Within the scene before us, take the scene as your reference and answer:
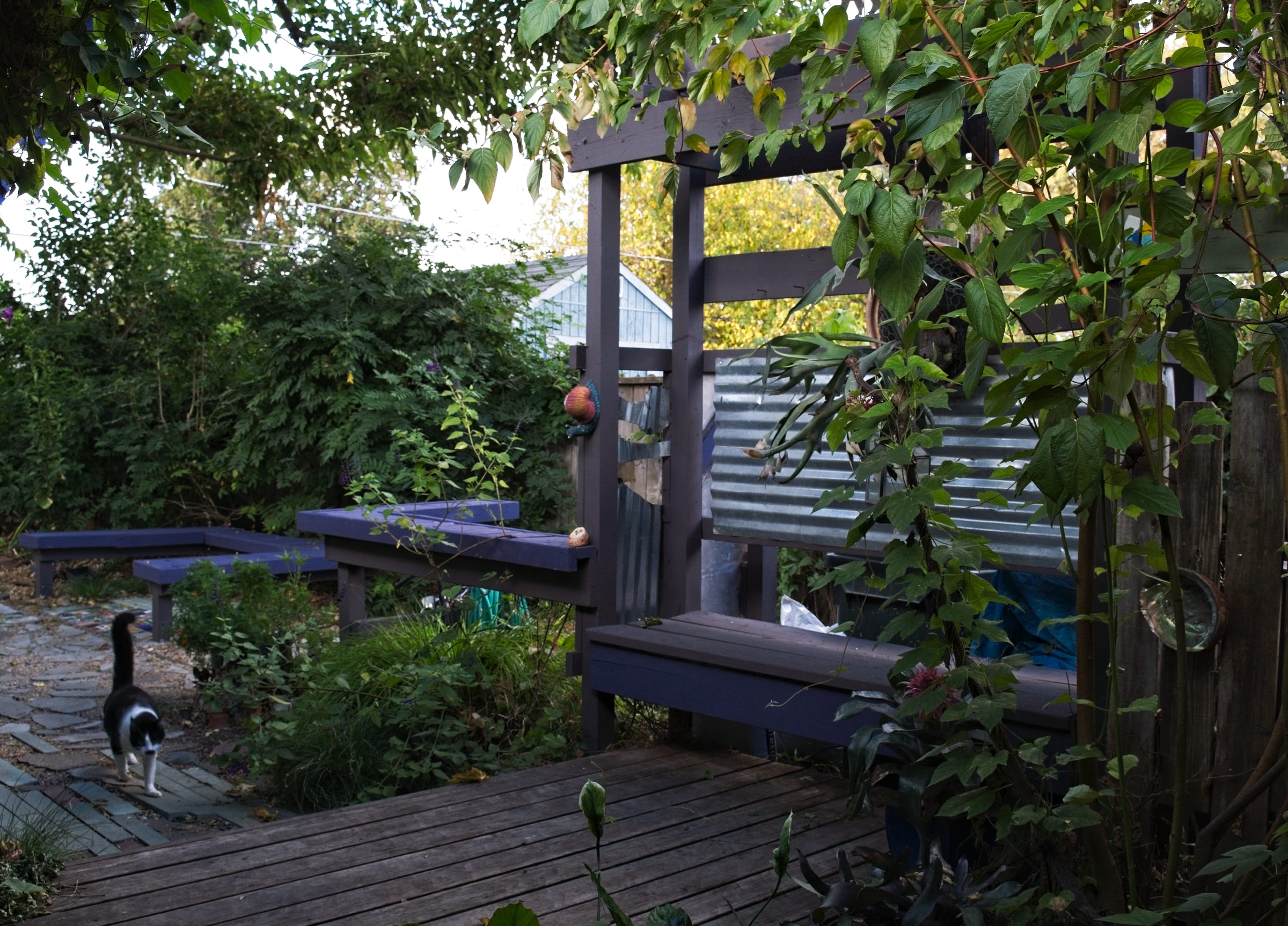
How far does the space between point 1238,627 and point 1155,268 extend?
1255 millimetres

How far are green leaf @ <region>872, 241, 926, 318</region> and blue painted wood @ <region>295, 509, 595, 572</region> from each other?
2.67 m

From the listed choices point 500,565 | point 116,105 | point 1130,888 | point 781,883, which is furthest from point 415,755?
point 1130,888

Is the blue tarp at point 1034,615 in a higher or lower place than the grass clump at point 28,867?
higher

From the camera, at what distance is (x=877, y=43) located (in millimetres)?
1935

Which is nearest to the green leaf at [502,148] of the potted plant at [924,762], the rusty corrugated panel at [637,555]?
the potted plant at [924,762]

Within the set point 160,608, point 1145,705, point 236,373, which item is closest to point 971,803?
point 1145,705

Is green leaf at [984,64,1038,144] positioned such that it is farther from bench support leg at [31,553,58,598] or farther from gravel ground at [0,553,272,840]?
bench support leg at [31,553,58,598]

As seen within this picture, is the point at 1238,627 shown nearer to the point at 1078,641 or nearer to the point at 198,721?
the point at 1078,641

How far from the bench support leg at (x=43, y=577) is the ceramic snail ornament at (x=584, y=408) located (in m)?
6.99

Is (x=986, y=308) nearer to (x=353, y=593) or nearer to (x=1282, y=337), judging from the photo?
(x=1282, y=337)

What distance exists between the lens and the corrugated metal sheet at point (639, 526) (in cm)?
456

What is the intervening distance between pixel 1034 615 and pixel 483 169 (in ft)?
11.2

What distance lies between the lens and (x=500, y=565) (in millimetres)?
4988

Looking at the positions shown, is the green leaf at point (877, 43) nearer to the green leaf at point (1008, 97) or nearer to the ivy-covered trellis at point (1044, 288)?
the ivy-covered trellis at point (1044, 288)
